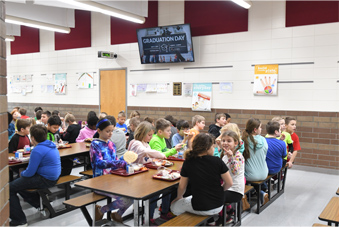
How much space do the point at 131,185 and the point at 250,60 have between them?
533cm

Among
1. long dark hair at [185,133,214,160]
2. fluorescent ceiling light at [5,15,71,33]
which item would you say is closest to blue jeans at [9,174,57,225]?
long dark hair at [185,133,214,160]

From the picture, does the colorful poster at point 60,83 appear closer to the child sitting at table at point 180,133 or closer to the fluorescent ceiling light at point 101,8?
the fluorescent ceiling light at point 101,8

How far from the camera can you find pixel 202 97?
813cm

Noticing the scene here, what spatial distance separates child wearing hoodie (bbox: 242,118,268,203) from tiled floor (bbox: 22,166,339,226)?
0.52 m

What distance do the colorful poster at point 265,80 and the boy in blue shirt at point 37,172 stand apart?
4958 millimetres

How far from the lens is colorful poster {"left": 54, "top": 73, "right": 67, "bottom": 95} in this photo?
35.7ft

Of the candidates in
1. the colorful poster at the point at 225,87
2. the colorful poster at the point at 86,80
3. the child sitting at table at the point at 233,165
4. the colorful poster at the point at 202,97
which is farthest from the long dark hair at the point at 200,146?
the colorful poster at the point at 86,80

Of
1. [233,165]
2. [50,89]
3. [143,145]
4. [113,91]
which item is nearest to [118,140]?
[143,145]

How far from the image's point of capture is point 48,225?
12.4 ft

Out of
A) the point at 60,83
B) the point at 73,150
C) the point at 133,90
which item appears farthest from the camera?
the point at 60,83

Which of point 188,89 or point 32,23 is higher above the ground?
point 32,23

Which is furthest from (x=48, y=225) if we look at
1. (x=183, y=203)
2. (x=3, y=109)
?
(x=3, y=109)

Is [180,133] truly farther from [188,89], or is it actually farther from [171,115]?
[188,89]

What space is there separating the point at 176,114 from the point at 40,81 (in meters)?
5.95
